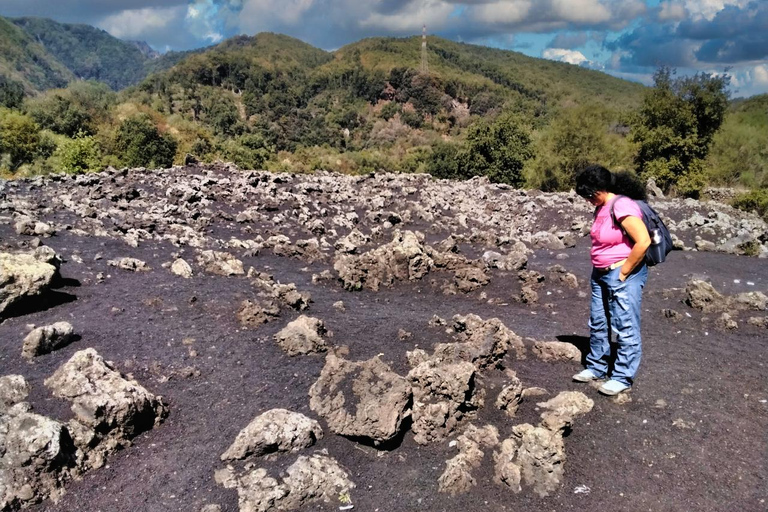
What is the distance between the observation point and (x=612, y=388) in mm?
4914

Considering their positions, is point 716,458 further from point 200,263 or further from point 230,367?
point 200,263

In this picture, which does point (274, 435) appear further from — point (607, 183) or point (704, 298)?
point (704, 298)

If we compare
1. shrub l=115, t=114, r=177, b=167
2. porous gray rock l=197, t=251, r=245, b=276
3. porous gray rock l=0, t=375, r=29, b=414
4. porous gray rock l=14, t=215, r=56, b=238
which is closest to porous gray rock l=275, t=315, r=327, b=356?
porous gray rock l=0, t=375, r=29, b=414

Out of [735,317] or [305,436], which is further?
[735,317]

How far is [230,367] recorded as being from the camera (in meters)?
5.30

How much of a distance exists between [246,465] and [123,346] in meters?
2.32

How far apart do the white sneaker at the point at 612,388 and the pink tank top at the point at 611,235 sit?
3.82 feet

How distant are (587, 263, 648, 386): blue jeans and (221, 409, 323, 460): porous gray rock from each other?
9.51 feet

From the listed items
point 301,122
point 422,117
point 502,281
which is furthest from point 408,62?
point 502,281

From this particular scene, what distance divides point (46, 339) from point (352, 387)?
10.6ft

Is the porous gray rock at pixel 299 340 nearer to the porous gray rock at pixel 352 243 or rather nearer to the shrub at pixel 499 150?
the porous gray rock at pixel 352 243

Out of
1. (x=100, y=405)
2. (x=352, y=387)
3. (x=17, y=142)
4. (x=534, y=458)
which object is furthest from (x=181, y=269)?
(x=17, y=142)

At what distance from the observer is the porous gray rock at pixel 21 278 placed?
5.81m

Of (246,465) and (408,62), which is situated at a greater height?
(408,62)
